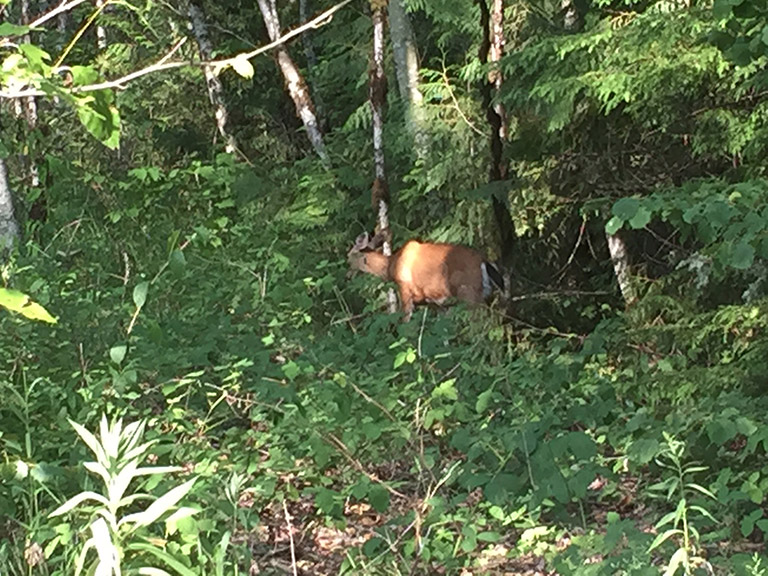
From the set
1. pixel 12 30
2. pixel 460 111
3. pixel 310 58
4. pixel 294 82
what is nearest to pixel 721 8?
pixel 12 30

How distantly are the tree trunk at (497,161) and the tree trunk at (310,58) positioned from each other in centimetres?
535

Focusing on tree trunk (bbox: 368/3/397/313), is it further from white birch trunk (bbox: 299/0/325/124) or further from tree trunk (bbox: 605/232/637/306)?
white birch trunk (bbox: 299/0/325/124)

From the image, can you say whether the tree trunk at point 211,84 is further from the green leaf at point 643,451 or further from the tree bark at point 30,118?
the green leaf at point 643,451

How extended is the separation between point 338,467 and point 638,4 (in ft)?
15.1

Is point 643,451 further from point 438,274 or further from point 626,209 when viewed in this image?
point 438,274

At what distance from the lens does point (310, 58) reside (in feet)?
48.1

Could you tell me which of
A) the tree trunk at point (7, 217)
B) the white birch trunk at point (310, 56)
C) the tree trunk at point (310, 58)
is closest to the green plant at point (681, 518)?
the tree trunk at point (7, 217)

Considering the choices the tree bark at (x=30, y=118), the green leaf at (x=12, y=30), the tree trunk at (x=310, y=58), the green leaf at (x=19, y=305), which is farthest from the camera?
the tree trunk at (x=310, y=58)

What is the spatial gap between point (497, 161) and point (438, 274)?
1.02 meters

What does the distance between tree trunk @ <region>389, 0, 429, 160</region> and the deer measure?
1351mm

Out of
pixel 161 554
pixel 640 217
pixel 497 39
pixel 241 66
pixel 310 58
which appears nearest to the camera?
pixel 241 66

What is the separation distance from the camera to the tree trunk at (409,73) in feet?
29.9

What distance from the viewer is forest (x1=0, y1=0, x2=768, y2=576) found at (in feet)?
11.1

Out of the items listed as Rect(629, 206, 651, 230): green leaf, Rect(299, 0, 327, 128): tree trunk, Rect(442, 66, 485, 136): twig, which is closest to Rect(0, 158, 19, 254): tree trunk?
Rect(442, 66, 485, 136): twig
